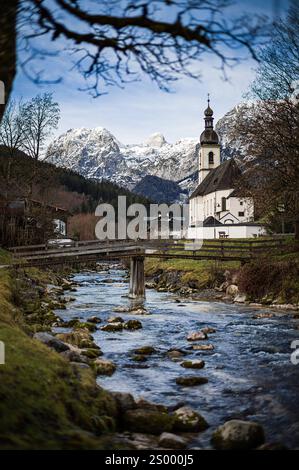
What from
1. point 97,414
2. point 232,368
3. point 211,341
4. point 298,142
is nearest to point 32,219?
point 298,142

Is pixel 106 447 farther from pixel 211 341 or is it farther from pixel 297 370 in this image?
pixel 211 341

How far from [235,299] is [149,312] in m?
6.47

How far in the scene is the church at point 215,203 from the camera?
58.3 metres

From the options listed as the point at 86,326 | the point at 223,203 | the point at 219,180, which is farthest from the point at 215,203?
the point at 86,326

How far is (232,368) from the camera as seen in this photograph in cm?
1093

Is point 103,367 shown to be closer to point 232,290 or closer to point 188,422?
point 188,422

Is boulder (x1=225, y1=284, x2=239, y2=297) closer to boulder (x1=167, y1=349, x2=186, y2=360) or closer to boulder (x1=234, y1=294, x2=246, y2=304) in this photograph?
boulder (x1=234, y1=294, x2=246, y2=304)

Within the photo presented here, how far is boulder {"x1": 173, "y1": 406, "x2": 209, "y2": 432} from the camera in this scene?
21.9 ft

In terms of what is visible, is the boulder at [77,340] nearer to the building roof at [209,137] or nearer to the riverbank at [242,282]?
the riverbank at [242,282]

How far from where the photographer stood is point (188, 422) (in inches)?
265

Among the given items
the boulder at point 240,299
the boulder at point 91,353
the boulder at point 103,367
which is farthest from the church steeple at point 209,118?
the boulder at point 103,367

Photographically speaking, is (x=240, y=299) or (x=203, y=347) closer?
(x=203, y=347)

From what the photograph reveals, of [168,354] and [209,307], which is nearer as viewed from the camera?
[168,354]

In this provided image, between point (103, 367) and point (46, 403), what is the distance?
4469 millimetres
